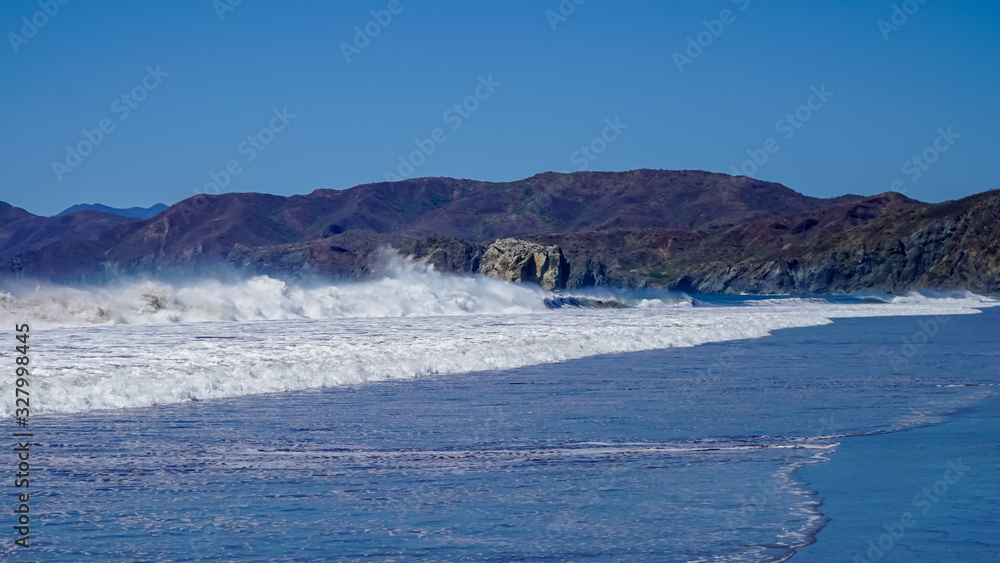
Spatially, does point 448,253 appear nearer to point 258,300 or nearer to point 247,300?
point 258,300

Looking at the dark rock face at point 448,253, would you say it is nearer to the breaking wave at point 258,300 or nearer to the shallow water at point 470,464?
the breaking wave at point 258,300

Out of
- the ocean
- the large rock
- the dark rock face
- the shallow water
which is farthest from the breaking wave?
the dark rock face

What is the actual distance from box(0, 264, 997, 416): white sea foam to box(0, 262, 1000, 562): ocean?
8cm

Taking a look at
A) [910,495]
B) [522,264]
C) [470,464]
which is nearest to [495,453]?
[470,464]

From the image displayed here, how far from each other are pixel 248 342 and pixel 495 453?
12560 millimetres

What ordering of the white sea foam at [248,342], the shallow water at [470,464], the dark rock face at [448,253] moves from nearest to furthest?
the shallow water at [470,464], the white sea foam at [248,342], the dark rock face at [448,253]

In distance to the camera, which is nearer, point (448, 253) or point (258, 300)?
point (258, 300)

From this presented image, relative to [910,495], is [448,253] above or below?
above

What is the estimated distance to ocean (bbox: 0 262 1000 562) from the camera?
609cm

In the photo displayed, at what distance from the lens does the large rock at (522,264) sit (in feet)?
261

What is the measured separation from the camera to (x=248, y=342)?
20328 mm

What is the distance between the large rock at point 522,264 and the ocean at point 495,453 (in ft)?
194

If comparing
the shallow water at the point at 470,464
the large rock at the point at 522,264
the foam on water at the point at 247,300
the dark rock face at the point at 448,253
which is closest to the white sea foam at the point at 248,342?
the foam on water at the point at 247,300

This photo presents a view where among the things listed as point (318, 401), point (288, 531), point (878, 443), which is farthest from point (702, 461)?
point (318, 401)
